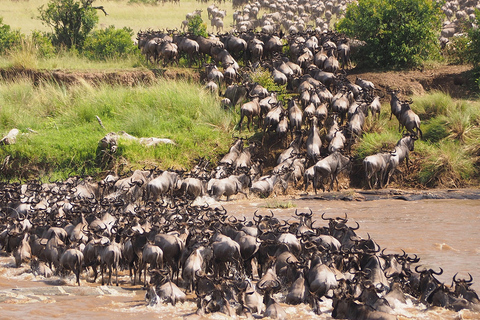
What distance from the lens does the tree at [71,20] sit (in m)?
24.8

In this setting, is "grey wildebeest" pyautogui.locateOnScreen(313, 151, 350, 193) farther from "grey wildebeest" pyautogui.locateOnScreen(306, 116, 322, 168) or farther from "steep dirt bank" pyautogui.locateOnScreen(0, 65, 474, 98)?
"steep dirt bank" pyautogui.locateOnScreen(0, 65, 474, 98)

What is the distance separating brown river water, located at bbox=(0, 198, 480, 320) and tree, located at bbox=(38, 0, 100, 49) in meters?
14.3

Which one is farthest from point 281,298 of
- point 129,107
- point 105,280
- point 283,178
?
point 129,107

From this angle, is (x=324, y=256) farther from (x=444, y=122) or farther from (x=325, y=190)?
(x=444, y=122)

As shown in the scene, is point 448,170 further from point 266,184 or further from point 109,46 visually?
point 109,46

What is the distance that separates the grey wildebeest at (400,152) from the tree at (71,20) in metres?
14.9

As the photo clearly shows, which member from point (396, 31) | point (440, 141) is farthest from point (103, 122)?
point (396, 31)

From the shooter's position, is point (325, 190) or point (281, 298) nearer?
point (281, 298)

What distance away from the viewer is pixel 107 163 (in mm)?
15570

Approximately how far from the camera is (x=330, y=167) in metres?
14.6

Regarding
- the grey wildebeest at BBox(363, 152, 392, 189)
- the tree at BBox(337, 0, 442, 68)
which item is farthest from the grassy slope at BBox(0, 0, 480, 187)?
the tree at BBox(337, 0, 442, 68)

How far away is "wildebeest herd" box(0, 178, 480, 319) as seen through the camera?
23.7ft

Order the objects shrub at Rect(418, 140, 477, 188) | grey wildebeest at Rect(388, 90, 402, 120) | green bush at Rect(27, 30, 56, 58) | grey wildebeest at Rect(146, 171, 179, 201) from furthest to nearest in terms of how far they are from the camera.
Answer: green bush at Rect(27, 30, 56, 58) → grey wildebeest at Rect(388, 90, 402, 120) → shrub at Rect(418, 140, 477, 188) → grey wildebeest at Rect(146, 171, 179, 201)

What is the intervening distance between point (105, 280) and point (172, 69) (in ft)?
42.0
